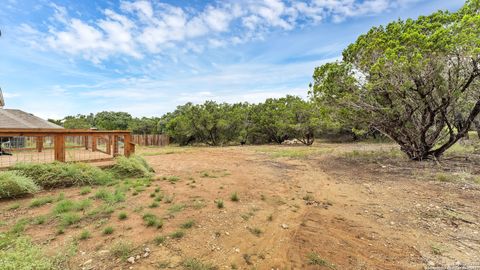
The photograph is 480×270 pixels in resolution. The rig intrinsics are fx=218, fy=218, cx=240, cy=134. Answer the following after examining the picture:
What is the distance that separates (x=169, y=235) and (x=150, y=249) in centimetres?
36

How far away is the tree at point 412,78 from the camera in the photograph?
6382 millimetres

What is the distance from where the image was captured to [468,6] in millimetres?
6723

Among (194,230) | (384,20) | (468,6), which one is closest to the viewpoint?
(194,230)

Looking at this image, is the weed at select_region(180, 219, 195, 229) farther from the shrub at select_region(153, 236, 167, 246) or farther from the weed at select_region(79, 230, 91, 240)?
the weed at select_region(79, 230, 91, 240)

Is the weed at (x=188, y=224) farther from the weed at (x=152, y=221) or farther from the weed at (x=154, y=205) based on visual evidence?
the weed at (x=154, y=205)

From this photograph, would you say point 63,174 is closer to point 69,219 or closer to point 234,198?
point 69,219

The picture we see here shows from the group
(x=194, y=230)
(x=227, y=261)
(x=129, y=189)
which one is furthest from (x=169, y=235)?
(x=129, y=189)

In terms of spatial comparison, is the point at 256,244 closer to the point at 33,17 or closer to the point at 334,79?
the point at 334,79

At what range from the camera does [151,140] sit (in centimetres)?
2447

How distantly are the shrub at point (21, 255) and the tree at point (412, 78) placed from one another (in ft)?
27.9

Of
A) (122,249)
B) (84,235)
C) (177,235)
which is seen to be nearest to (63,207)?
(84,235)

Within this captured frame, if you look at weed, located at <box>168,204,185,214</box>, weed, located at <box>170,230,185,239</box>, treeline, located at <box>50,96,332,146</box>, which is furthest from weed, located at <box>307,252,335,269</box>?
treeline, located at <box>50,96,332,146</box>

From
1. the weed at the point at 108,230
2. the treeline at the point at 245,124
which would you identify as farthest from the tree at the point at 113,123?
the weed at the point at 108,230

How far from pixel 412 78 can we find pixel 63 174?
34.0 feet
